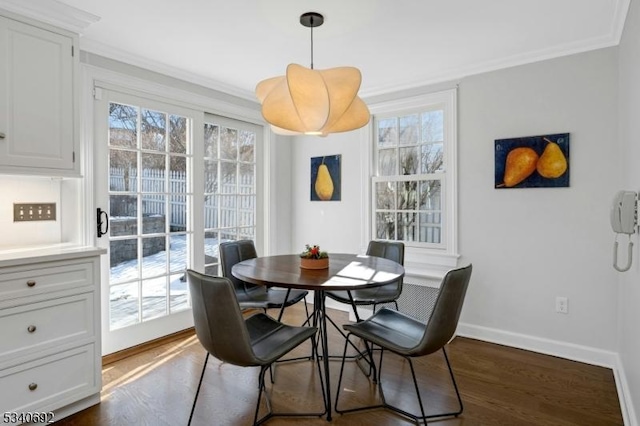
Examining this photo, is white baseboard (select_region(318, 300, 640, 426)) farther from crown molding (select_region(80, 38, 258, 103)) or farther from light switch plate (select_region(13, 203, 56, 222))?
light switch plate (select_region(13, 203, 56, 222))

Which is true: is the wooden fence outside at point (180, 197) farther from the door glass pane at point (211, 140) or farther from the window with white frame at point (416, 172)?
the window with white frame at point (416, 172)

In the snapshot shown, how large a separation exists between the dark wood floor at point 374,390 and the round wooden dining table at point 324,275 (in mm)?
361

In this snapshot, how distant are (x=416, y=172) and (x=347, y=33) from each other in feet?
5.22

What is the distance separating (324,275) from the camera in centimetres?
223

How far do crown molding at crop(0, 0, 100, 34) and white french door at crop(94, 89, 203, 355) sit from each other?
61cm

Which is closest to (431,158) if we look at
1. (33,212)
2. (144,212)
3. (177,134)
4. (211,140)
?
(211,140)

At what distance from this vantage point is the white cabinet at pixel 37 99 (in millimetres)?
2098

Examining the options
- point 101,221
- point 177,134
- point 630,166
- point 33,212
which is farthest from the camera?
point 177,134

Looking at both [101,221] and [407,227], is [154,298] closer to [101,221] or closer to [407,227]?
[101,221]

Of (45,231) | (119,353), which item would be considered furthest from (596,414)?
(45,231)

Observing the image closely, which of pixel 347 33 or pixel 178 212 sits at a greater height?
pixel 347 33

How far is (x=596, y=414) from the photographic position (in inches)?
83.8

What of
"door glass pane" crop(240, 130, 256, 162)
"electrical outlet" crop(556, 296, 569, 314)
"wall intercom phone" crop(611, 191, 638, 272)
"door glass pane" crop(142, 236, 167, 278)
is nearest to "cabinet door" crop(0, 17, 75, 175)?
"door glass pane" crop(142, 236, 167, 278)

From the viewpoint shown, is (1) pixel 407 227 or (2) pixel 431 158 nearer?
(2) pixel 431 158
